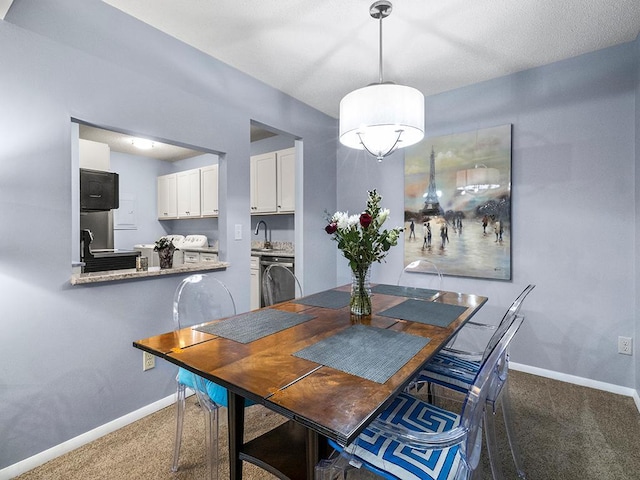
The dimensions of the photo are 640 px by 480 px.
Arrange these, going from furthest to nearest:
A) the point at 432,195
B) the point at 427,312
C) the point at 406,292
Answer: the point at 432,195 < the point at 406,292 < the point at 427,312

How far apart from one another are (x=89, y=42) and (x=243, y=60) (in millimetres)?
1016

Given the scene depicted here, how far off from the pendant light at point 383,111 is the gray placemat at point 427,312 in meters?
0.98

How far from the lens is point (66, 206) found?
177cm

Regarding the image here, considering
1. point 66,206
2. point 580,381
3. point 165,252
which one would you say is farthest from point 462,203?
point 66,206

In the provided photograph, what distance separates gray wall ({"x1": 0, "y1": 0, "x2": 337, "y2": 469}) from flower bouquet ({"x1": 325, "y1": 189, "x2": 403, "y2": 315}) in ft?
4.37

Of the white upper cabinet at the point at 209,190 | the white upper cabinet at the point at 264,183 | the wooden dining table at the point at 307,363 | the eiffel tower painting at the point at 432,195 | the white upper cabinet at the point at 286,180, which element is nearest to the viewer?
the wooden dining table at the point at 307,363

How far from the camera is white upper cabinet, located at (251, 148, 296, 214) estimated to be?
12.7 feet

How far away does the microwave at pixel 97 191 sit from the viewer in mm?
2852

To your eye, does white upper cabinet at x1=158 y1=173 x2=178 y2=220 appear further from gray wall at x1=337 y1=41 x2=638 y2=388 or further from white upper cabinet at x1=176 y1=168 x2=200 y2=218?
gray wall at x1=337 y1=41 x2=638 y2=388

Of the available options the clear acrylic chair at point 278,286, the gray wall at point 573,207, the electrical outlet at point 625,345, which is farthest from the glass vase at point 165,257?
the electrical outlet at point 625,345

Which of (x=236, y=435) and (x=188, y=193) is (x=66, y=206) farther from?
(x=188, y=193)

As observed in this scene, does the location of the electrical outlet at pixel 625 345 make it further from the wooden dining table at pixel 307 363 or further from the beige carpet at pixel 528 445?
the wooden dining table at pixel 307 363

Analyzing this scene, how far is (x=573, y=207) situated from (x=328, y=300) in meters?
2.08

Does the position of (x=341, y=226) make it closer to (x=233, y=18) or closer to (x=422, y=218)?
(x=233, y=18)
